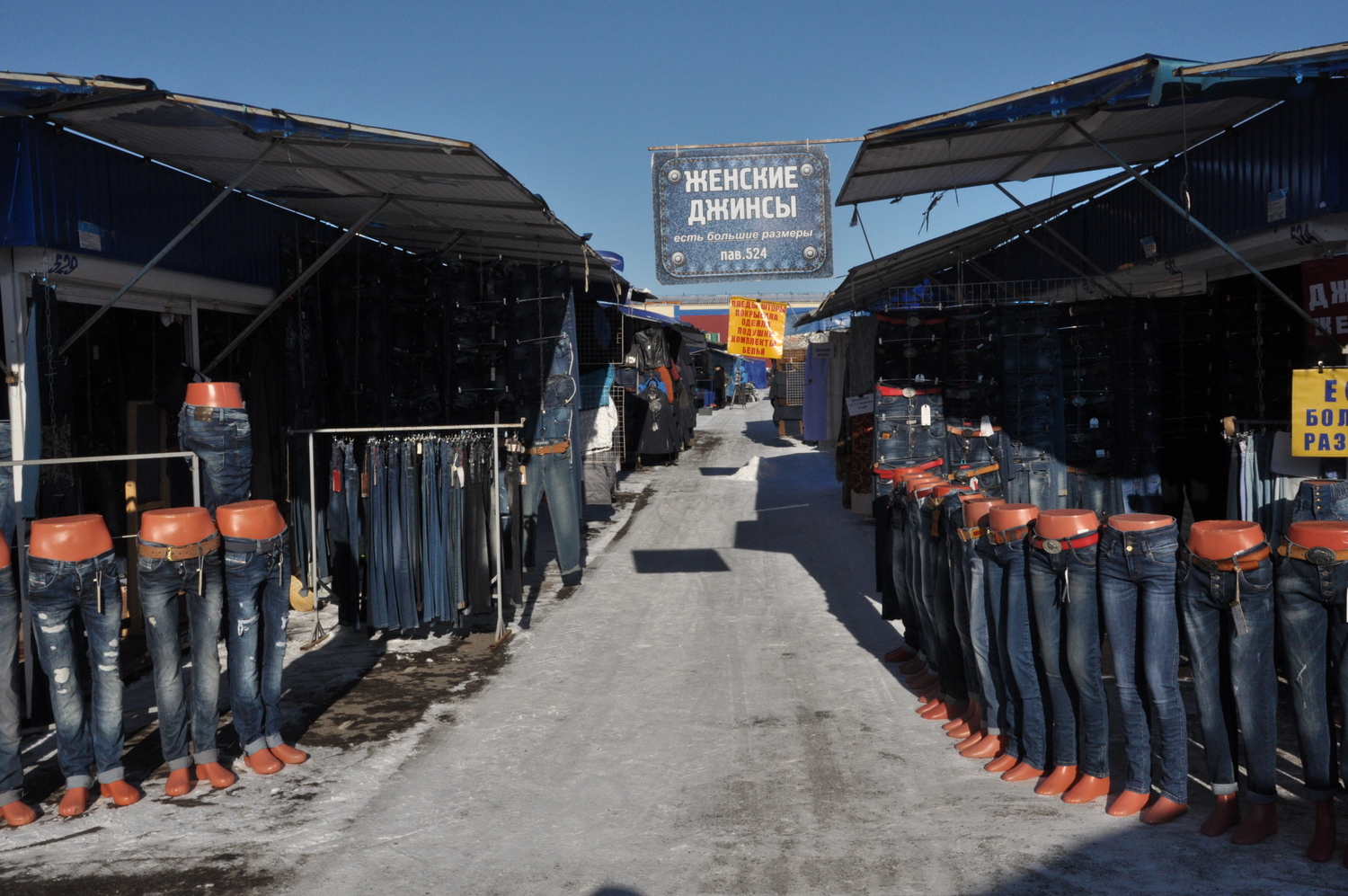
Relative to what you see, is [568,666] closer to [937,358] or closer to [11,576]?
[11,576]

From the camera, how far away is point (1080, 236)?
986 centimetres

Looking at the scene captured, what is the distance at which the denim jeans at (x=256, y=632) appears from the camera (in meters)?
4.55

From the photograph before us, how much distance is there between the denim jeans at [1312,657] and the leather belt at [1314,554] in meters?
0.02

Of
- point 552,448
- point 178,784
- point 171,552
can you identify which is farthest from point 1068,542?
point 552,448

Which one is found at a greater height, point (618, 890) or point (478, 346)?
point (478, 346)

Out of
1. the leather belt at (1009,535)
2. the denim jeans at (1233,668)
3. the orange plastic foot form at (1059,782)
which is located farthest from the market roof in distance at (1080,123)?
the orange plastic foot form at (1059,782)

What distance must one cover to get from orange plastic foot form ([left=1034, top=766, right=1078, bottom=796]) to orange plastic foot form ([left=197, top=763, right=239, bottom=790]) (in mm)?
3682

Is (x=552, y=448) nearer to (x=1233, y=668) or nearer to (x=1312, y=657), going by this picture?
(x=1233, y=668)

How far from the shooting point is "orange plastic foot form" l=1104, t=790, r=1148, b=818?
381 centimetres

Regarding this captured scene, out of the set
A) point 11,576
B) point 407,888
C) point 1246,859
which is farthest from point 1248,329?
point 11,576

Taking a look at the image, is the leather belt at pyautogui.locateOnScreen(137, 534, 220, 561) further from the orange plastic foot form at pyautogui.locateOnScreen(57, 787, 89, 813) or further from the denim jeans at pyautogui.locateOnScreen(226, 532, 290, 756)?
the orange plastic foot form at pyautogui.locateOnScreen(57, 787, 89, 813)

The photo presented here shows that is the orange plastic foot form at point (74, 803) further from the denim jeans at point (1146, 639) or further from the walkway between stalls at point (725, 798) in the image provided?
the denim jeans at point (1146, 639)

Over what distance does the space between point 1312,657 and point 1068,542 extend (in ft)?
3.02

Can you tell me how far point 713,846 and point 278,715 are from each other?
2420mm
